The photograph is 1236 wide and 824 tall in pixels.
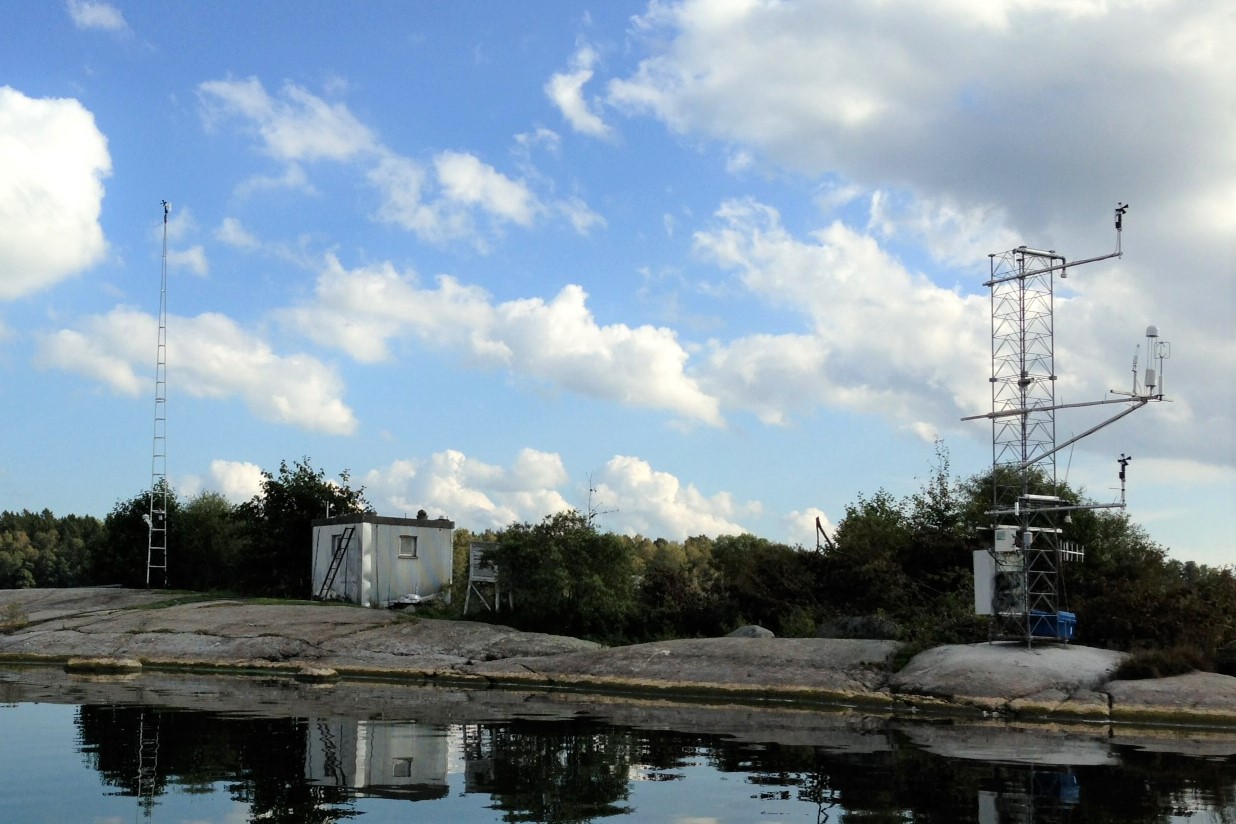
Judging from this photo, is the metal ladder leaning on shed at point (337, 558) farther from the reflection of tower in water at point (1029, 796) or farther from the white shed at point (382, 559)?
the reflection of tower in water at point (1029, 796)

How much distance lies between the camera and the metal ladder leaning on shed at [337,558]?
41656 mm

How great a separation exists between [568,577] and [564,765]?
18092 millimetres

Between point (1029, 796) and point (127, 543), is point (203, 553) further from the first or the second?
point (1029, 796)

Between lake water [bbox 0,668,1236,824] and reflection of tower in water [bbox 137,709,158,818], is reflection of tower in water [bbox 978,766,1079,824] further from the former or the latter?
reflection of tower in water [bbox 137,709,158,818]

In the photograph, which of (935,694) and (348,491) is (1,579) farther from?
(935,694)

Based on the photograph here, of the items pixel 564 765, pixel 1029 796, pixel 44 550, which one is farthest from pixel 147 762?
pixel 44 550

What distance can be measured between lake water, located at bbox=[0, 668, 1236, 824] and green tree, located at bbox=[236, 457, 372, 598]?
2444 centimetres

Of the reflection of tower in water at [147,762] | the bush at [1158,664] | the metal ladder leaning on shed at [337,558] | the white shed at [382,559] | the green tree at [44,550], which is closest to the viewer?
the reflection of tower in water at [147,762]

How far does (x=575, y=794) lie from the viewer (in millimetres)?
13438

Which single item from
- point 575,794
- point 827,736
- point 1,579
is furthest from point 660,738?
point 1,579

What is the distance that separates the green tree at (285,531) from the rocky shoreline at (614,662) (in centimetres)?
900

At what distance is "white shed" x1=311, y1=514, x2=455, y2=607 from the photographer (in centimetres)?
4075

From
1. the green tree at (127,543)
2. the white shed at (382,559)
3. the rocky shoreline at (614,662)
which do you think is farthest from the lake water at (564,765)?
the green tree at (127,543)

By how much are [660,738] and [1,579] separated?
100023 mm
